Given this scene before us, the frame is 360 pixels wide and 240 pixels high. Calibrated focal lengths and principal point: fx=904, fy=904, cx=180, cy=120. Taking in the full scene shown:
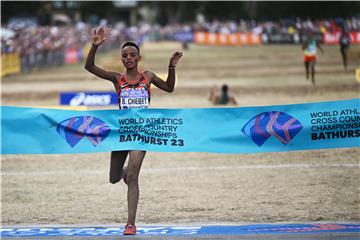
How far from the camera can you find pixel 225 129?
996 cm

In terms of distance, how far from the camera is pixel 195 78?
121ft

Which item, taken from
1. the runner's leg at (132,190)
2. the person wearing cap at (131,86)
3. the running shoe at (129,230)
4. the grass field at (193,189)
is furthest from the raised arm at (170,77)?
the grass field at (193,189)

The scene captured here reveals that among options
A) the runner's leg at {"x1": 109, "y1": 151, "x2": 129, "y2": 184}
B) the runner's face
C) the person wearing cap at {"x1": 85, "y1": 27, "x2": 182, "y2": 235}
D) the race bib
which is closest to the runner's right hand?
the person wearing cap at {"x1": 85, "y1": 27, "x2": 182, "y2": 235}

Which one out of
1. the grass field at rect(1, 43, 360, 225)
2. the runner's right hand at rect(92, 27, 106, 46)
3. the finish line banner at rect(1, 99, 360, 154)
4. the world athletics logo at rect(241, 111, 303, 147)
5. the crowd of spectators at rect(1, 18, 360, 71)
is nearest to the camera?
the runner's right hand at rect(92, 27, 106, 46)

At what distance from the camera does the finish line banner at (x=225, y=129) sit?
9695 mm

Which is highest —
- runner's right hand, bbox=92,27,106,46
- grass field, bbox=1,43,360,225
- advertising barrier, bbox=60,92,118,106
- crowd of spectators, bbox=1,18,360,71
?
crowd of spectators, bbox=1,18,360,71

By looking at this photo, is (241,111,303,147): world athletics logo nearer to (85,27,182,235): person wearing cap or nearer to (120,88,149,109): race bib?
(85,27,182,235): person wearing cap

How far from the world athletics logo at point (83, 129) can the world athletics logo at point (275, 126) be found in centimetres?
158

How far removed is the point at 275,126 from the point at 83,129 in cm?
209

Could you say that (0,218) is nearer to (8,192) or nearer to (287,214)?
(8,192)

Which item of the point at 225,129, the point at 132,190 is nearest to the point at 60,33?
the point at 225,129

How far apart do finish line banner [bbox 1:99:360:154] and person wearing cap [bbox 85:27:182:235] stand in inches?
12.6

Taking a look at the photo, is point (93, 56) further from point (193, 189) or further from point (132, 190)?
point (193, 189)

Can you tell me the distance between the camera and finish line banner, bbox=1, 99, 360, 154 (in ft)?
31.8
